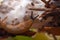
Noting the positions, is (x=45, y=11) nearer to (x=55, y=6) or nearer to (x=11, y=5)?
(x=55, y=6)

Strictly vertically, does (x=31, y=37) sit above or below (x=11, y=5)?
below

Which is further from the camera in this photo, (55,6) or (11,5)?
(11,5)

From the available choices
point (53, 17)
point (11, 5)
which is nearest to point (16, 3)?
point (11, 5)

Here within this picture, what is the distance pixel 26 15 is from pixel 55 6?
18 centimetres

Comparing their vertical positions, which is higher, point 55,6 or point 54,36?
point 55,6

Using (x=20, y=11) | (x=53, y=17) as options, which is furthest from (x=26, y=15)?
(x=53, y=17)

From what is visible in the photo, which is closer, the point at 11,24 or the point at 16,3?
the point at 11,24

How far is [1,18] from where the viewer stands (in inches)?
36.6

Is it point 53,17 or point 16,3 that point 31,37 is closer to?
point 53,17

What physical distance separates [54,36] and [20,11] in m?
0.26

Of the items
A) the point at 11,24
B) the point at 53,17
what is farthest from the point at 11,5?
the point at 53,17

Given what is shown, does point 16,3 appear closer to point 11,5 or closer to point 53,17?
point 11,5

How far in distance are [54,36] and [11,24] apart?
9.0 inches

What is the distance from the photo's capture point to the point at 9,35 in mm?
848
